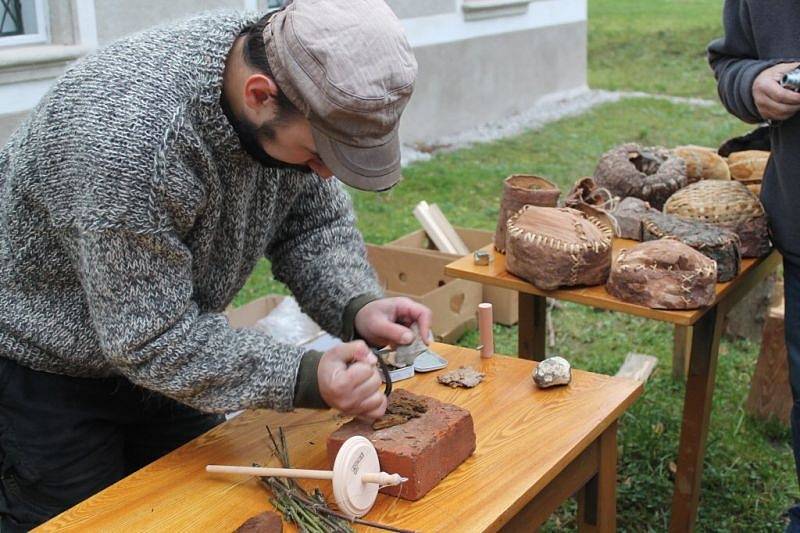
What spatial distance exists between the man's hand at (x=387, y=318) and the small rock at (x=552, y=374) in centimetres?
29

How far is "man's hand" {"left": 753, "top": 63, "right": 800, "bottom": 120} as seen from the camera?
258 cm

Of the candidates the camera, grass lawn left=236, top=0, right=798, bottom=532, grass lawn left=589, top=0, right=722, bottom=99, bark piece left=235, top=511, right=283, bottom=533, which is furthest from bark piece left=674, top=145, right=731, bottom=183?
grass lawn left=589, top=0, right=722, bottom=99

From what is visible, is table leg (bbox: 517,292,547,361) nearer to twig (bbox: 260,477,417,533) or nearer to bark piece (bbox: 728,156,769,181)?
bark piece (bbox: 728,156,769,181)

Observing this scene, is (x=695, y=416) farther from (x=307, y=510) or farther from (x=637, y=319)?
(x=637, y=319)

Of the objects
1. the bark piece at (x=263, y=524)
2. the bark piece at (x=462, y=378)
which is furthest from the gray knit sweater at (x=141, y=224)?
the bark piece at (x=462, y=378)

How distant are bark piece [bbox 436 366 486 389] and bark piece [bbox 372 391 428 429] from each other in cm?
26

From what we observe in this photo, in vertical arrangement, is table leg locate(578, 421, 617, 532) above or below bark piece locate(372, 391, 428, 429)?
below

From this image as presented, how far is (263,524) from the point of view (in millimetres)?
1752

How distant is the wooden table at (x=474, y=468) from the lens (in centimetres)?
183

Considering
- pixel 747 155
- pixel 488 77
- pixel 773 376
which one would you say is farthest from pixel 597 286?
pixel 488 77

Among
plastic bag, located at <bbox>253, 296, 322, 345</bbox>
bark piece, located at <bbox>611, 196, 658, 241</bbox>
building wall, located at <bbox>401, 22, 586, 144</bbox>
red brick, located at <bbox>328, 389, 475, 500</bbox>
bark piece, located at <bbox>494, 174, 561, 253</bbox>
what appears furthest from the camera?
building wall, located at <bbox>401, 22, 586, 144</bbox>

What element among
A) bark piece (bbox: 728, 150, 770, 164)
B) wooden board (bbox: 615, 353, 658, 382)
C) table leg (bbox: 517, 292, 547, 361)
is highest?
bark piece (bbox: 728, 150, 770, 164)

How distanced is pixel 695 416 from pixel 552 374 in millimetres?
1010

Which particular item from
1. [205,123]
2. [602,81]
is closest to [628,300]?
[205,123]
